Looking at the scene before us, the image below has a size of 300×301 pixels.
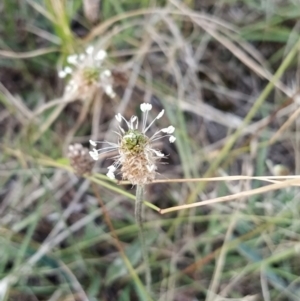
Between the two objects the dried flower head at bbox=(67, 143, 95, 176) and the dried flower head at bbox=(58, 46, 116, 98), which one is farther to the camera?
the dried flower head at bbox=(58, 46, 116, 98)

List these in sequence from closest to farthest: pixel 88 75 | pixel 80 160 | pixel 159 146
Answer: pixel 80 160 < pixel 88 75 < pixel 159 146

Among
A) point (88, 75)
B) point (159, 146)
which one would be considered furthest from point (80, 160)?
point (159, 146)

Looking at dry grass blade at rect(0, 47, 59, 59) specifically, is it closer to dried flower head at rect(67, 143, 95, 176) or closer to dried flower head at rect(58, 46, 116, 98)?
dried flower head at rect(58, 46, 116, 98)

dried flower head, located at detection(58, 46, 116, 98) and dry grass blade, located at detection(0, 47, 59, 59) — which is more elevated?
dry grass blade, located at detection(0, 47, 59, 59)

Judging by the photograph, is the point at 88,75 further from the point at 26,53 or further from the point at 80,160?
the point at 26,53

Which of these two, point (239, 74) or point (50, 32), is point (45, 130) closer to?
point (50, 32)

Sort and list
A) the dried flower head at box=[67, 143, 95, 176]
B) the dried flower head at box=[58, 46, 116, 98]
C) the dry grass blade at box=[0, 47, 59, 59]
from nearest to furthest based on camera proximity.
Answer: the dried flower head at box=[67, 143, 95, 176] < the dried flower head at box=[58, 46, 116, 98] < the dry grass blade at box=[0, 47, 59, 59]

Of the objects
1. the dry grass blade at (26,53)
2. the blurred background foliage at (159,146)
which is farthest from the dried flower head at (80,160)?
the dry grass blade at (26,53)

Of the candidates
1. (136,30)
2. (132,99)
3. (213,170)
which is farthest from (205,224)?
(136,30)

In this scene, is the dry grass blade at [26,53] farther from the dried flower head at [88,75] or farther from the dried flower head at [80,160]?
the dried flower head at [80,160]

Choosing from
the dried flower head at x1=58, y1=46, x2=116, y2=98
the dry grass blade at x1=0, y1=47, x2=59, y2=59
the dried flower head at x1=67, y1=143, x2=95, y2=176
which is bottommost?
the dried flower head at x1=67, y1=143, x2=95, y2=176

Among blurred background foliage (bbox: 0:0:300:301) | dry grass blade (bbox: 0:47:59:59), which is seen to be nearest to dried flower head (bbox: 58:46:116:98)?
blurred background foliage (bbox: 0:0:300:301)
